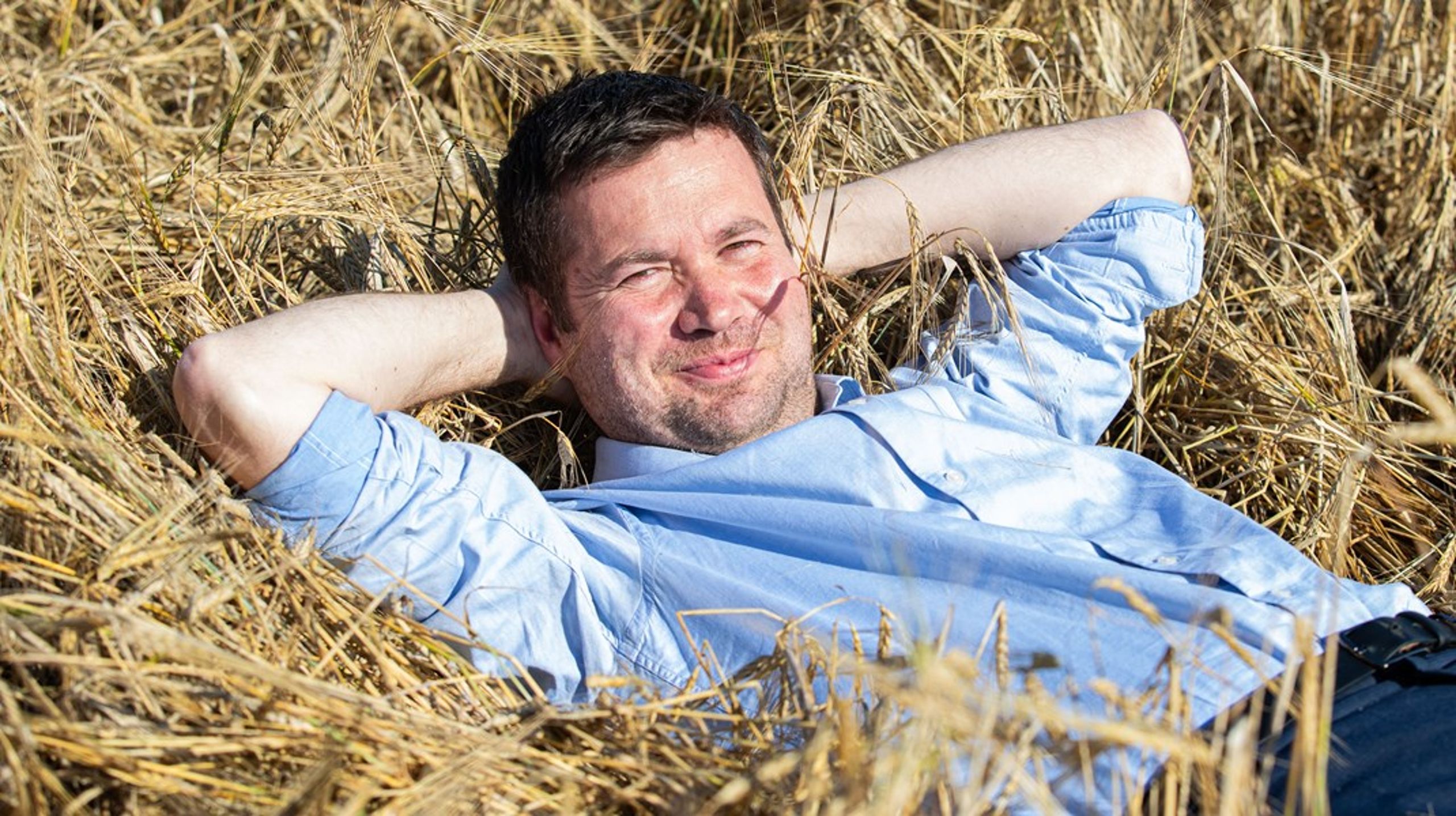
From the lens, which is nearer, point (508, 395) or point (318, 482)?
point (318, 482)

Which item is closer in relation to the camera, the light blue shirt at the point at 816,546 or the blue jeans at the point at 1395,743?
the blue jeans at the point at 1395,743

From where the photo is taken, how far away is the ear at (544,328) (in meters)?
2.44

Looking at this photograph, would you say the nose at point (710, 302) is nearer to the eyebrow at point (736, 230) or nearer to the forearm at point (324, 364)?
the eyebrow at point (736, 230)

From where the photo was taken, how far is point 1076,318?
2.42 metres

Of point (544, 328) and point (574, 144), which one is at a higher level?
point (574, 144)

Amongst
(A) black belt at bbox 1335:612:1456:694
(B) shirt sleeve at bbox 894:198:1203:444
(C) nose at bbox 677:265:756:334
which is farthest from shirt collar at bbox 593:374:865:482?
(A) black belt at bbox 1335:612:1456:694

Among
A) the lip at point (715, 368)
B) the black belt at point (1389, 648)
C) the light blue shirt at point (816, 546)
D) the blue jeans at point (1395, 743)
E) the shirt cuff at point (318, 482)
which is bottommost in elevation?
the blue jeans at point (1395, 743)

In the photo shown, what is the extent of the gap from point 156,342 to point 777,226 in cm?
113

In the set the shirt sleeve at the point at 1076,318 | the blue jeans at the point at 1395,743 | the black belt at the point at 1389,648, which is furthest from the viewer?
the shirt sleeve at the point at 1076,318

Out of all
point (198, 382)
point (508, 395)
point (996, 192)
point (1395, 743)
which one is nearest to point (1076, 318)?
point (996, 192)

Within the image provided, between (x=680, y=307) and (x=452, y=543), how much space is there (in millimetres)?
584

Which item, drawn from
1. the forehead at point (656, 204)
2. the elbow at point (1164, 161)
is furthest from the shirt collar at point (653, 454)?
the elbow at point (1164, 161)

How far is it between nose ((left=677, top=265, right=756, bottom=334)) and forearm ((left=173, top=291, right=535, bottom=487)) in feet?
1.18

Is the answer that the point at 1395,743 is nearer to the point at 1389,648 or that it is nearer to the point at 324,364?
the point at 1389,648
